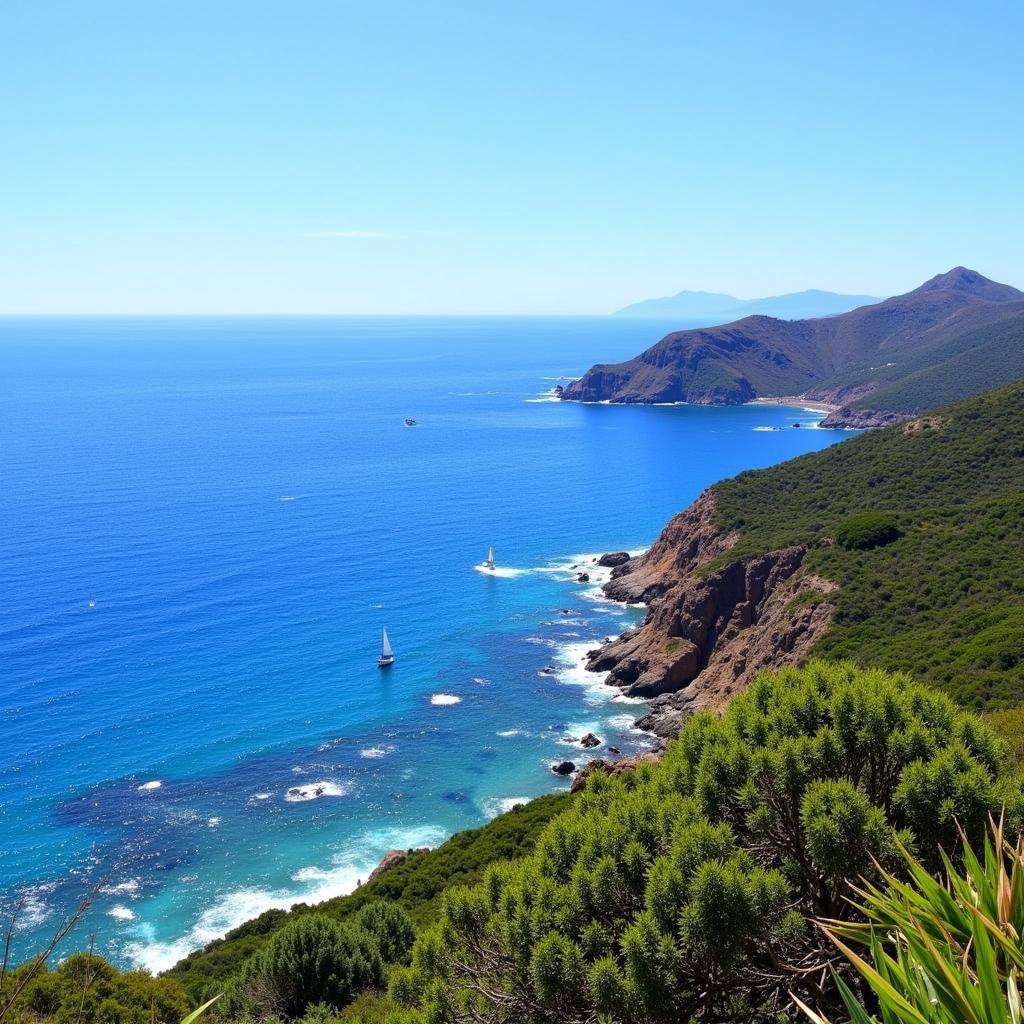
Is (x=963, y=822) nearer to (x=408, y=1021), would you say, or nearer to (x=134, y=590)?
(x=408, y=1021)

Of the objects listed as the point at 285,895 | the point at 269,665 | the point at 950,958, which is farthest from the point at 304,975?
the point at 269,665

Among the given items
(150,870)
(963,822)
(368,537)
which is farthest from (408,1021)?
(368,537)

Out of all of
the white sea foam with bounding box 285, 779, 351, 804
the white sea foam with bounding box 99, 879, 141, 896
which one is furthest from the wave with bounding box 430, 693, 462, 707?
the white sea foam with bounding box 99, 879, 141, 896

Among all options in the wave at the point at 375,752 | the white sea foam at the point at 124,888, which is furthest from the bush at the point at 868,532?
the white sea foam at the point at 124,888

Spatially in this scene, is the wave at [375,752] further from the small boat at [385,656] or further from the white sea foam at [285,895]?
A: the small boat at [385,656]

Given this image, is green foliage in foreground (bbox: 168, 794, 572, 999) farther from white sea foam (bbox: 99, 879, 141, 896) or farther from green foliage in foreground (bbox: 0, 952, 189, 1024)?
white sea foam (bbox: 99, 879, 141, 896)

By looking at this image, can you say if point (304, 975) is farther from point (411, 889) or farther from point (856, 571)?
point (856, 571)
